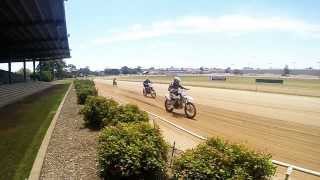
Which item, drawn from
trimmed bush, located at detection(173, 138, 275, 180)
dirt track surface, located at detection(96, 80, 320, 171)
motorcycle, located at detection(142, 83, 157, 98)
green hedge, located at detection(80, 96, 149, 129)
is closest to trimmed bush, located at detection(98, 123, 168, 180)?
trimmed bush, located at detection(173, 138, 275, 180)

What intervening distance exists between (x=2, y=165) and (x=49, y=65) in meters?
119

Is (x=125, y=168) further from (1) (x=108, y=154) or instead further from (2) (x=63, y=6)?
(2) (x=63, y=6)

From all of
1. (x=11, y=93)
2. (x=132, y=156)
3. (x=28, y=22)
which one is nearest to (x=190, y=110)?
(x=132, y=156)

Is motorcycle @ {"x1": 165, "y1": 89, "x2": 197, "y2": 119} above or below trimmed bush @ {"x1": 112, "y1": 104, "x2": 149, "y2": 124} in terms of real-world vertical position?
below

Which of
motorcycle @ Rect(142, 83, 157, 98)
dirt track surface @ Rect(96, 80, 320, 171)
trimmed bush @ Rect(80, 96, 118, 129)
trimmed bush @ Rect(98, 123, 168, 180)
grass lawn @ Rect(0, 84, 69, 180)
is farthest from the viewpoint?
motorcycle @ Rect(142, 83, 157, 98)

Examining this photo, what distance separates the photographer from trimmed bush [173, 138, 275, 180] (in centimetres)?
581

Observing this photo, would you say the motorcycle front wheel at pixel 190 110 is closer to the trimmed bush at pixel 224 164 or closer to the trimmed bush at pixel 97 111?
the trimmed bush at pixel 97 111

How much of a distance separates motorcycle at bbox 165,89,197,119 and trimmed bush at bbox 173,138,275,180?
13.3m

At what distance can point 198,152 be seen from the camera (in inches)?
253

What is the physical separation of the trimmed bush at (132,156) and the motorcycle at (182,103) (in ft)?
39.4

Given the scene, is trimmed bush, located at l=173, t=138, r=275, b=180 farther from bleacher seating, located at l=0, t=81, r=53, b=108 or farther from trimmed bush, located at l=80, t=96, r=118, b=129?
bleacher seating, located at l=0, t=81, r=53, b=108

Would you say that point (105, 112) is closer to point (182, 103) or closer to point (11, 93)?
point (182, 103)

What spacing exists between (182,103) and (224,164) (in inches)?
597

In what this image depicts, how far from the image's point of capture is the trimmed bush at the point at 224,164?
581 centimetres
